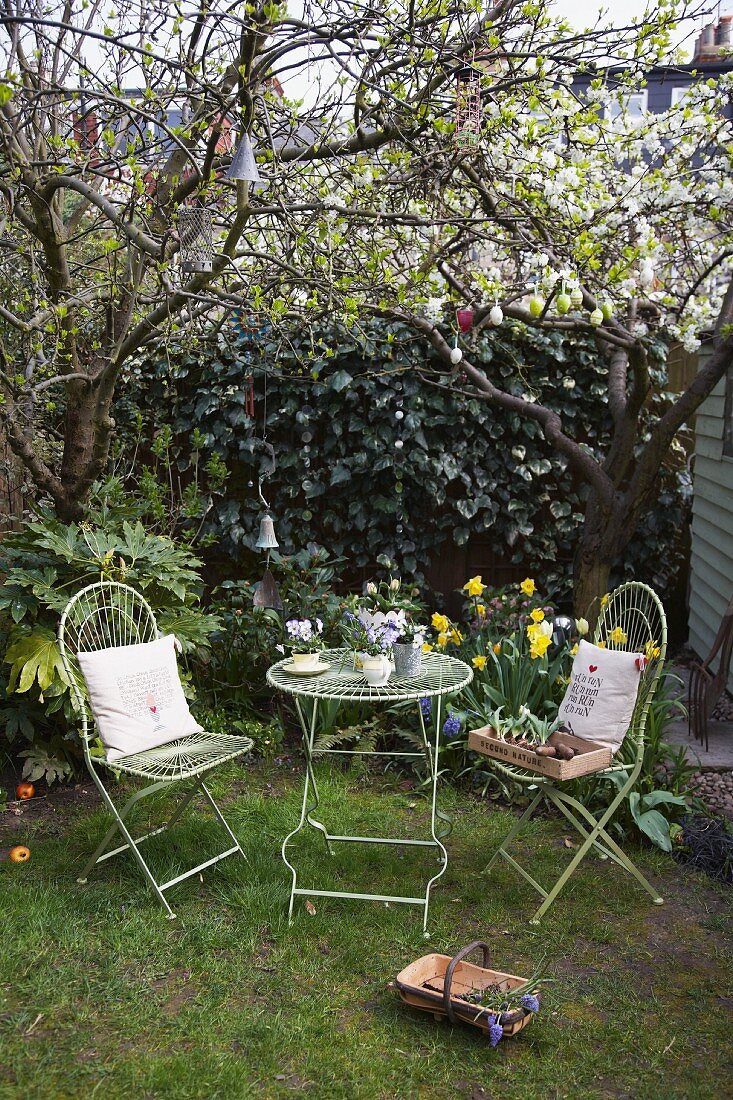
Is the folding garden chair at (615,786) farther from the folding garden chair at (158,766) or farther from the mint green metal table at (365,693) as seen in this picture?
the folding garden chair at (158,766)

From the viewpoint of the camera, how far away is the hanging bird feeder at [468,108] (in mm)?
3633

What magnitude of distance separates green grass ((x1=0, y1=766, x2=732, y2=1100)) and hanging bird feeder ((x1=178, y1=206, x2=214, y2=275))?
91.6 inches

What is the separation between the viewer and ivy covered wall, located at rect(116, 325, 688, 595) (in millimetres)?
5836

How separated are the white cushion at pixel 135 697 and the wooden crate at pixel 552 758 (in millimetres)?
1171

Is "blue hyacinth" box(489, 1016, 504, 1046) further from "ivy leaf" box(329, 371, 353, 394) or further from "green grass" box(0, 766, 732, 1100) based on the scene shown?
"ivy leaf" box(329, 371, 353, 394)

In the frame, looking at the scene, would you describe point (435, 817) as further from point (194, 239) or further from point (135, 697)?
point (194, 239)

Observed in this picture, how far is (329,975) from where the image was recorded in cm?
295

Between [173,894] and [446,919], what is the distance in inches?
40.1

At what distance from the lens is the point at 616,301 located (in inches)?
223

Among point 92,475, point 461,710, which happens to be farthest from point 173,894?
point 92,475

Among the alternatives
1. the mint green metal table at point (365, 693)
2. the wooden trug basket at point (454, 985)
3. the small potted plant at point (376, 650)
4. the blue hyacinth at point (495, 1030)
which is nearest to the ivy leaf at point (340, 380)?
the mint green metal table at point (365, 693)

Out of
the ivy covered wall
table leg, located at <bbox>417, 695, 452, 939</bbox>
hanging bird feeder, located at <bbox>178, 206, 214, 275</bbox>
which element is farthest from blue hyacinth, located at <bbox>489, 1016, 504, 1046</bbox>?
the ivy covered wall

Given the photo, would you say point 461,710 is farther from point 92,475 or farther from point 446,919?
point 92,475

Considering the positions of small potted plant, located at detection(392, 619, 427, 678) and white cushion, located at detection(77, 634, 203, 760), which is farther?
small potted plant, located at detection(392, 619, 427, 678)
